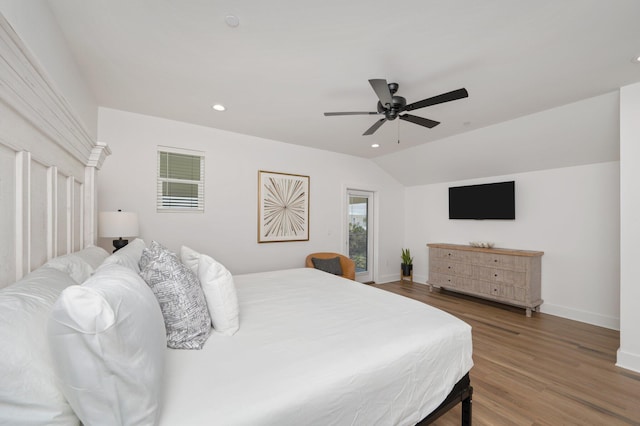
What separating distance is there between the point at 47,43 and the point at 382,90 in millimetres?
2174

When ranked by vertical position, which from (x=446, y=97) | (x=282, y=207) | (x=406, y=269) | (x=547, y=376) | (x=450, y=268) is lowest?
(x=547, y=376)

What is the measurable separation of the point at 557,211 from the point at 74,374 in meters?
5.17

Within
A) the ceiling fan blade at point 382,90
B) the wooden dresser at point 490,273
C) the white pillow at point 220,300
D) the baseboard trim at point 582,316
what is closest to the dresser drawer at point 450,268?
the wooden dresser at point 490,273

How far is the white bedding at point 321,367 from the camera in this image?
37.1 inches

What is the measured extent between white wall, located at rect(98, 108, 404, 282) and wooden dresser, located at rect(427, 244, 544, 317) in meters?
1.20

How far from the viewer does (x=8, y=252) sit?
1083 millimetres

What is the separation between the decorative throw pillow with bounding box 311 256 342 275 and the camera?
13.8ft

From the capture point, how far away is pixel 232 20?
5.57ft

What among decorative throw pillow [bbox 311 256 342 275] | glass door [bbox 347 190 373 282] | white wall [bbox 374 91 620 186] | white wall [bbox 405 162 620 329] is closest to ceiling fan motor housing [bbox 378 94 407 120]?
white wall [bbox 374 91 620 186]

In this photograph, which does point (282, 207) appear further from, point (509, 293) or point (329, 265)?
point (509, 293)

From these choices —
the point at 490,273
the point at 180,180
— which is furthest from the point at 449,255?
the point at 180,180

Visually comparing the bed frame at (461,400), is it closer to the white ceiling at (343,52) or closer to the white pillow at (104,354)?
the white pillow at (104,354)

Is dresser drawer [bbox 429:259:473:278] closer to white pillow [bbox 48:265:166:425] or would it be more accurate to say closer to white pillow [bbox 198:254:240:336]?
white pillow [bbox 198:254:240:336]

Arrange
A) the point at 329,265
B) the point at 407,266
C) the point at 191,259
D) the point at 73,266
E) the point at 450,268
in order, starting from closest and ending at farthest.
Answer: the point at 73,266, the point at 191,259, the point at 329,265, the point at 450,268, the point at 407,266
